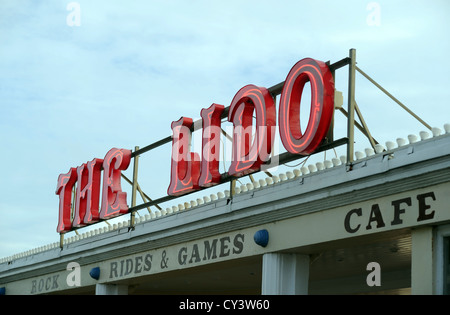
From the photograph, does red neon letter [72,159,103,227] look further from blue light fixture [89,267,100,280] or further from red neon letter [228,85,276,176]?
red neon letter [228,85,276,176]

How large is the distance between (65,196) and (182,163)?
A: 8327mm

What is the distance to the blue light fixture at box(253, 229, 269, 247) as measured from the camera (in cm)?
1891

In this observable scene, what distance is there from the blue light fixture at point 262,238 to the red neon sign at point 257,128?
1876 millimetres

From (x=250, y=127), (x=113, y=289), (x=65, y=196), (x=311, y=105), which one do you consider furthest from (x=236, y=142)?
(x=65, y=196)

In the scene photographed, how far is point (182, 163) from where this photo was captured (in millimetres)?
23094

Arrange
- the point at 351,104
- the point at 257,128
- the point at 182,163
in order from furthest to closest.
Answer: the point at 182,163
the point at 257,128
the point at 351,104

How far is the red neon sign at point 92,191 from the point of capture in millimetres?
26328

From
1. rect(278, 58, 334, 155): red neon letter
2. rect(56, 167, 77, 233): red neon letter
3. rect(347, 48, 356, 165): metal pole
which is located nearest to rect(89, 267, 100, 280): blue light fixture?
rect(56, 167, 77, 233): red neon letter

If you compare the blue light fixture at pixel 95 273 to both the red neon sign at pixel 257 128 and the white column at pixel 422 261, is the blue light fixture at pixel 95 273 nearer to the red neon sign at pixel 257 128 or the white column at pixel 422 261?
the red neon sign at pixel 257 128

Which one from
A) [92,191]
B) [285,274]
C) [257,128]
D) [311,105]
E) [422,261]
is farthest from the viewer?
[92,191]

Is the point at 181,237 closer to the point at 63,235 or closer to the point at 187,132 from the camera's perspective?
the point at 187,132

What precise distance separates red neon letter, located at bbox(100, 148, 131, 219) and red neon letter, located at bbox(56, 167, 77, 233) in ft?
9.67

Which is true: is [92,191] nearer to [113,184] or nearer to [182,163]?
[113,184]
